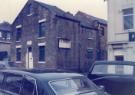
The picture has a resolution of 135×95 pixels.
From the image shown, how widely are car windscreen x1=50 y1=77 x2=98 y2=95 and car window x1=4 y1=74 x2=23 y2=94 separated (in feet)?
3.19

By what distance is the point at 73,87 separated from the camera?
5.18 m

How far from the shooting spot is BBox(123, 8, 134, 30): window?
17.3m

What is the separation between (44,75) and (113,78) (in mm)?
3476

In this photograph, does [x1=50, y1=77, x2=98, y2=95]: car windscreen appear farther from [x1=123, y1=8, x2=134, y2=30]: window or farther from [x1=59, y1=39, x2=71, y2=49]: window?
[x1=59, y1=39, x2=71, y2=49]: window

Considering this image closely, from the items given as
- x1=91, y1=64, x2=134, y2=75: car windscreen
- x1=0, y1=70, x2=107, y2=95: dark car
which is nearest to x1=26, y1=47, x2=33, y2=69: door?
x1=91, y1=64, x2=134, y2=75: car windscreen

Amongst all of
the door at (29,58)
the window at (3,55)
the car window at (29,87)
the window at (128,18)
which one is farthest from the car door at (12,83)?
the window at (3,55)

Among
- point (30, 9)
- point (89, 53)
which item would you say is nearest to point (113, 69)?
point (89, 53)

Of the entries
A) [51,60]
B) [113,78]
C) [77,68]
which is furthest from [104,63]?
[77,68]

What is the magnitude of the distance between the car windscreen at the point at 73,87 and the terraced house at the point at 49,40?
1945 centimetres

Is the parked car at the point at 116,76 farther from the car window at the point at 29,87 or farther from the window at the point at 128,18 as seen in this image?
the window at the point at 128,18

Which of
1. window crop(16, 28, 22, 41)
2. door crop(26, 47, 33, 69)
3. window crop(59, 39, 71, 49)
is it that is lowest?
door crop(26, 47, 33, 69)

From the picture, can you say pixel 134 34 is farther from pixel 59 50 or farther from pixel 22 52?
pixel 22 52

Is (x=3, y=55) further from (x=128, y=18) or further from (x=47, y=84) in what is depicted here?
(x=47, y=84)

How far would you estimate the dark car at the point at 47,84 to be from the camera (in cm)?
479
